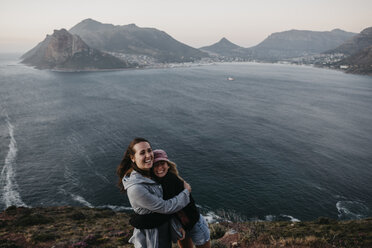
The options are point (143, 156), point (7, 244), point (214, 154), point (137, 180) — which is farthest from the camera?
point (214, 154)

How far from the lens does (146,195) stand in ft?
11.6

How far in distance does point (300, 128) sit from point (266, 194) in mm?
37028

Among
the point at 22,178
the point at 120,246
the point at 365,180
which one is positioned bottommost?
the point at 22,178

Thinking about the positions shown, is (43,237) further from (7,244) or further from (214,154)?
(214,154)

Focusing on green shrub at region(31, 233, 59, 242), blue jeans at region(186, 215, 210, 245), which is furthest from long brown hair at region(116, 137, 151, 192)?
green shrub at region(31, 233, 59, 242)

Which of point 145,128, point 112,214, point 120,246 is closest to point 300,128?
point 145,128

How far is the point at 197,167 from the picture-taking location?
139ft

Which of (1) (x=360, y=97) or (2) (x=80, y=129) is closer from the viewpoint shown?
(2) (x=80, y=129)

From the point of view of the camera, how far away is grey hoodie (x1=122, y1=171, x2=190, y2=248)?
357cm

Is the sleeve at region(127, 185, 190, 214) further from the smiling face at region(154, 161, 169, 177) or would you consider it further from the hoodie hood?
the smiling face at region(154, 161, 169, 177)

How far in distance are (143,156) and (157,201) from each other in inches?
33.9

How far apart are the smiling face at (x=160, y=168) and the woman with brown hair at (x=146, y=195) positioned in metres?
0.13

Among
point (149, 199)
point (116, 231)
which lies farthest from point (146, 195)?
point (116, 231)

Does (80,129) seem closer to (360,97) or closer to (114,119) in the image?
(114,119)
